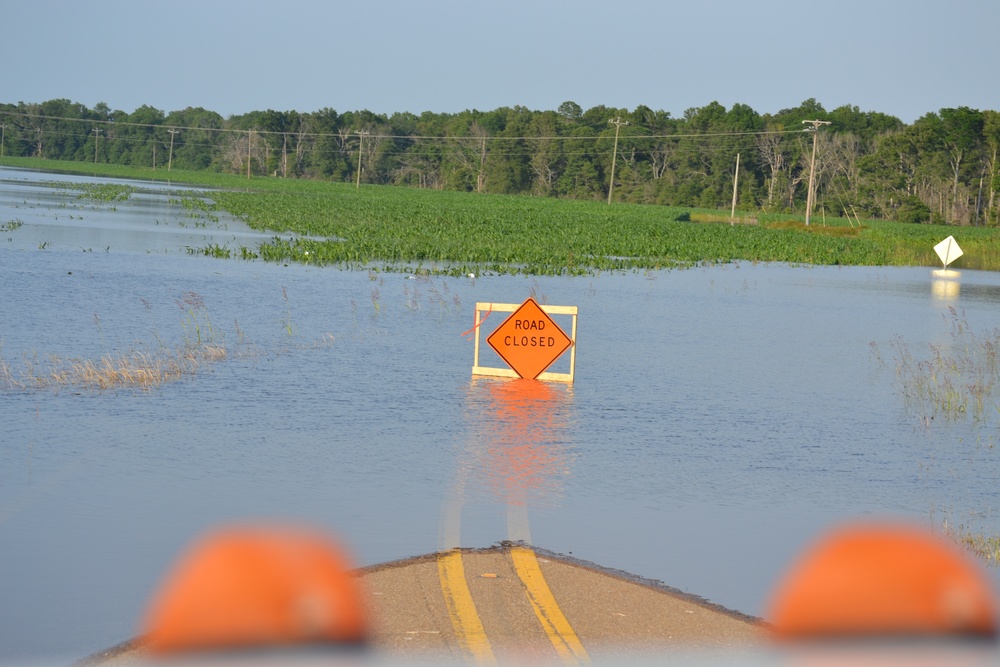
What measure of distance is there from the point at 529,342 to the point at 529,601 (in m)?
8.82

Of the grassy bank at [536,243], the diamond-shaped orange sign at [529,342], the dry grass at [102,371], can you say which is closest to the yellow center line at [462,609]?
the dry grass at [102,371]

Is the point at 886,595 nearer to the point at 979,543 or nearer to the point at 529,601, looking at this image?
the point at 529,601

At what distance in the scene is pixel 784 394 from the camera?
51.6 ft

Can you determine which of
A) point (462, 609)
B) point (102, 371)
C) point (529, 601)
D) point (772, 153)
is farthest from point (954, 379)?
point (772, 153)

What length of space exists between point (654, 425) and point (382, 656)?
7996 millimetres

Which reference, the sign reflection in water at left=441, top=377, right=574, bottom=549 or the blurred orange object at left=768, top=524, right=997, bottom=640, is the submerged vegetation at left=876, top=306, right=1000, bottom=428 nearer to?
the sign reflection in water at left=441, top=377, right=574, bottom=549

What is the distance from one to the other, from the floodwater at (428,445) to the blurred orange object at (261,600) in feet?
17.3

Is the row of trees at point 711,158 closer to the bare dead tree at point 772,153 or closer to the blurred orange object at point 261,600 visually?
the bare dead tree at point 772,153

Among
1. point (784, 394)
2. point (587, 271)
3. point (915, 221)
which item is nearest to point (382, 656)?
point (784, 394)

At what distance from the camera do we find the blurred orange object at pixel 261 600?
0.73m

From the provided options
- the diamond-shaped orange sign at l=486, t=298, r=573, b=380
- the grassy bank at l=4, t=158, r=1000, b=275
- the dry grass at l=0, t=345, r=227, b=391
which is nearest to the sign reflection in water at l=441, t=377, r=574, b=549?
the diamond-shaped orange sign at l=486, t=298, r=573, b=380

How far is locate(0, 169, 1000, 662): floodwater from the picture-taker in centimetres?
770

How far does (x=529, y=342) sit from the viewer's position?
1521cm

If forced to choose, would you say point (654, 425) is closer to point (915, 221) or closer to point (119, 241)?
point (119, 241)
